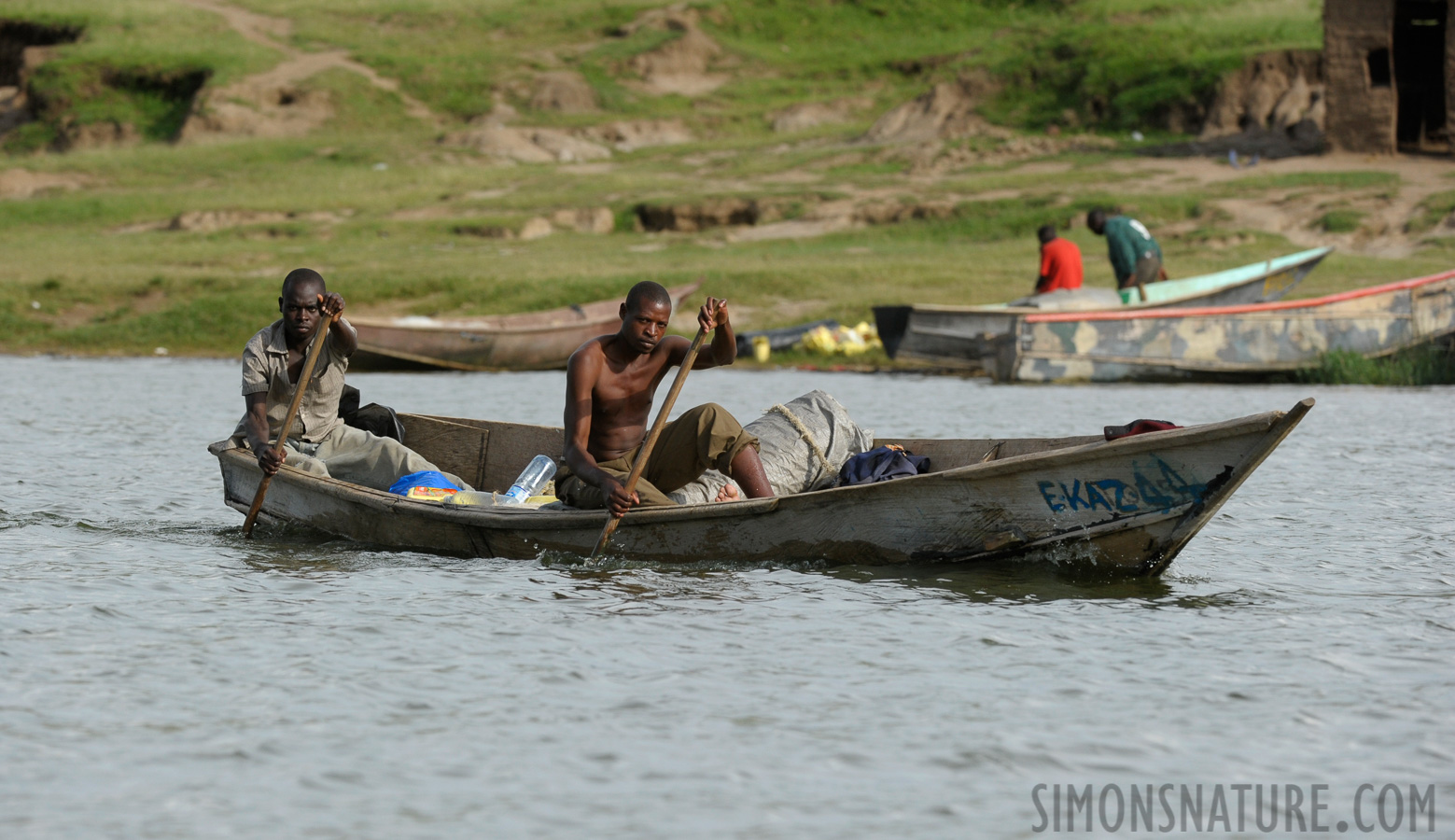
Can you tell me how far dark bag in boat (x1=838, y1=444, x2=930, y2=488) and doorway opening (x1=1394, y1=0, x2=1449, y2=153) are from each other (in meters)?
20.2

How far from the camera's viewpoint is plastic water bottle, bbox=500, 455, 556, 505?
23.7 feet

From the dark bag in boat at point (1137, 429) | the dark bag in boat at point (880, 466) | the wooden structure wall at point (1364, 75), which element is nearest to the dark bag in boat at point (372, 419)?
the dark bag in boat at point (880, 466)

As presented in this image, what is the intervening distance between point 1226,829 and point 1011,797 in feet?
1.65

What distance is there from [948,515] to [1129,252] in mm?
10311

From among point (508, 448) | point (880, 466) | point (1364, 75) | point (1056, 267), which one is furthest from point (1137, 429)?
point (1364, 75)

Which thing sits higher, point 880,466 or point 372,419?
point 372,419

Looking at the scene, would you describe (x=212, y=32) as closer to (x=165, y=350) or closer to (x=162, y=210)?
(x=162, y=210)

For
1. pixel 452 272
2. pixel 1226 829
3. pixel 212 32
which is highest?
pixel 212 32

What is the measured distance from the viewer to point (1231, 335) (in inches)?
566

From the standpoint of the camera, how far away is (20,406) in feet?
43.2

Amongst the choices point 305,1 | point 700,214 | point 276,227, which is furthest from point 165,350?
point 305,1

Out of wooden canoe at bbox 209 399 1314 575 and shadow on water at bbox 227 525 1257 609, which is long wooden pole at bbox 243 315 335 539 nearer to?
wooden canoe at bbox 209 399 1314 575

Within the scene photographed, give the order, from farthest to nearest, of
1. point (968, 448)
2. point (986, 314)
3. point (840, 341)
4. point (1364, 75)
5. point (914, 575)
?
point (1364, 75) → point (840, 341) → point (986, 314) → point (968, 448) → point (914, 575)

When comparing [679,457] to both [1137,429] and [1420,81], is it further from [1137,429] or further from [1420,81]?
[1420,81]
